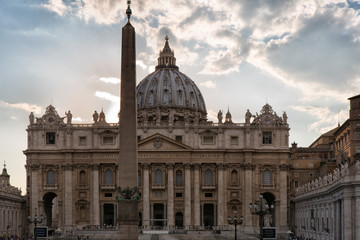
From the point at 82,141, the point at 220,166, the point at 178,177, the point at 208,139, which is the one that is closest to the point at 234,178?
the point at 220,166

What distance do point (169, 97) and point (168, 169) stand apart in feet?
129

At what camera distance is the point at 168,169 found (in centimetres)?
10681

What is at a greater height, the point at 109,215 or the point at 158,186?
the point at 158,186

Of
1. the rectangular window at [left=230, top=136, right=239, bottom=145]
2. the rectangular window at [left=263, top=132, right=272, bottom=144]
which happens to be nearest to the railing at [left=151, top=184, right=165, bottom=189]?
the rectangular window at [left=230, top=136, right=239, bottom=145]

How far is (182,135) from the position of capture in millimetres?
108375

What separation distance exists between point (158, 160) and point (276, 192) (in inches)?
733

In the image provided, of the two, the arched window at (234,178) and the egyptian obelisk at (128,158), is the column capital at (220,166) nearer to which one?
the arched window at (234,178)

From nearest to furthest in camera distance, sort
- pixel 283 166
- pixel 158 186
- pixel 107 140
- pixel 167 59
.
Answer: pixel 158 186
pixel 283 166
pixel 107 140
pixel 167 59

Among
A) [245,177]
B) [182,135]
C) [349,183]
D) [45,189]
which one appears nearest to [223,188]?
[245,177]

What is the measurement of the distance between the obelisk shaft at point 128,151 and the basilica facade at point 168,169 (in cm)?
6785

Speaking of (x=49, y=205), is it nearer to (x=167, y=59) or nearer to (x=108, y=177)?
(x=108, y=177)

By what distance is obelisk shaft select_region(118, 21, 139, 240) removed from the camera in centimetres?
3712

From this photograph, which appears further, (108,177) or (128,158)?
(108,177)

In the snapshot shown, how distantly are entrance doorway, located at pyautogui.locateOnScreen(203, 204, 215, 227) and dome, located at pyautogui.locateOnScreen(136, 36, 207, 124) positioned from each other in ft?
101
